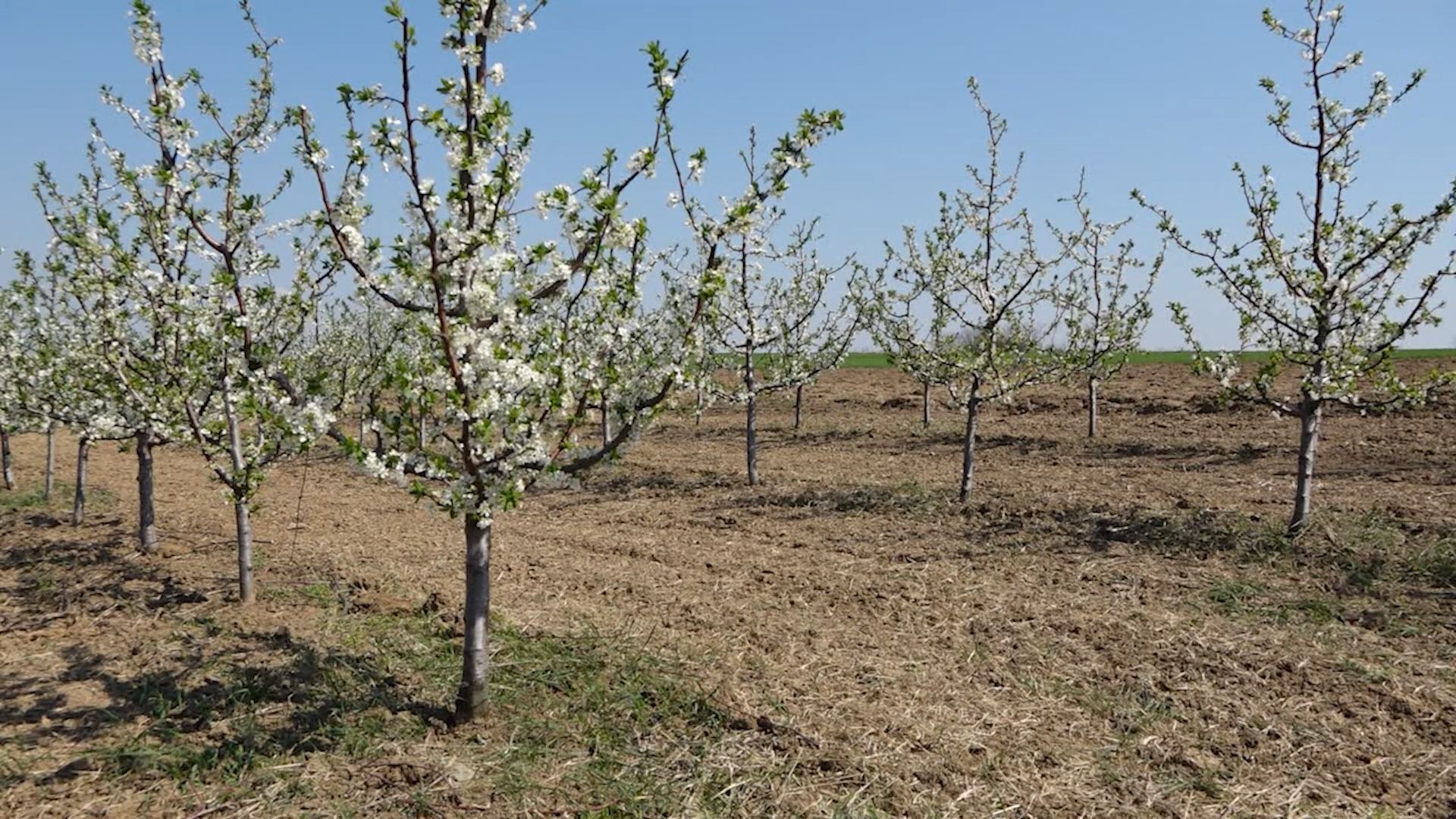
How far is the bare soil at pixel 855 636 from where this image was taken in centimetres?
472

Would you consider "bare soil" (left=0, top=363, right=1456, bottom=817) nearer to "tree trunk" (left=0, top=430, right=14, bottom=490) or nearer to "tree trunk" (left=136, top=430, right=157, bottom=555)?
"tree trunk" (left=136, top=430, right=157, bottom=555)

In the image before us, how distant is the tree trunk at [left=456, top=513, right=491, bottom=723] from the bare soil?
0.62ft

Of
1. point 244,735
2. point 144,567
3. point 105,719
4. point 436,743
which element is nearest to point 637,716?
point 436,743

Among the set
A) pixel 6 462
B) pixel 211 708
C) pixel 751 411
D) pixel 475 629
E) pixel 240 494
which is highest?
pixel 751 411

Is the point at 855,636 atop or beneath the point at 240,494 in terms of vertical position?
beneath

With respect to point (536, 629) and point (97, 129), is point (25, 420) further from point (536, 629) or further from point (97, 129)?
point (536, 629)

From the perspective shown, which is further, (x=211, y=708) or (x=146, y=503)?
(x=146, y=503)

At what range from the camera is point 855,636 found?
6.98m

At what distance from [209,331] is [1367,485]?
14551 millimetres

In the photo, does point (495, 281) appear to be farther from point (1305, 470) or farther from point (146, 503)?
point (1305, 470)

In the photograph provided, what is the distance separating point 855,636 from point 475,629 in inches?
125

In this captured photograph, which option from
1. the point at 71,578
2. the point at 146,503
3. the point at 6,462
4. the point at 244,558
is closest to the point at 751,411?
the point at 244,558

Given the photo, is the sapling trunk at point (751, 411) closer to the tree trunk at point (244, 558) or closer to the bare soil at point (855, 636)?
the bare soil at point (855, 636)

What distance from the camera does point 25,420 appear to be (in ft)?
33.9
